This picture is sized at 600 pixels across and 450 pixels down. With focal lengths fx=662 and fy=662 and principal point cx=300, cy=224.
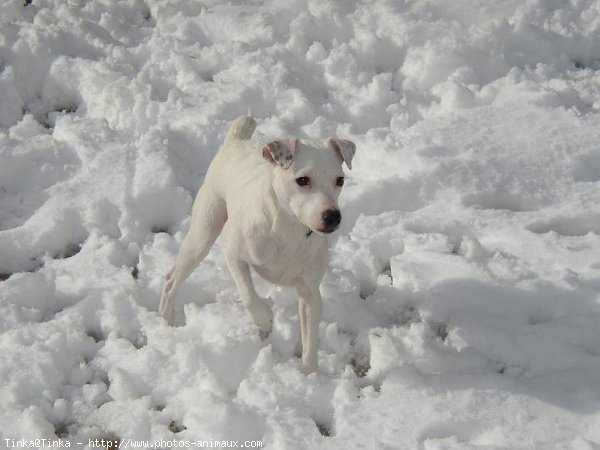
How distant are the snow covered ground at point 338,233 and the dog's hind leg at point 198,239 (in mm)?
132

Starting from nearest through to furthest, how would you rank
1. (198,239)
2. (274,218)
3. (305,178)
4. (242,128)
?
1. (305,178)
2. (274,218)
3. (198,239)
4. (242,128)

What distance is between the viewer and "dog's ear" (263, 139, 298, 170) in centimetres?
295

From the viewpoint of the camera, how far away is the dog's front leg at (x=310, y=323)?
3258 mm

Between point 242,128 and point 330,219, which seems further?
point 242,128

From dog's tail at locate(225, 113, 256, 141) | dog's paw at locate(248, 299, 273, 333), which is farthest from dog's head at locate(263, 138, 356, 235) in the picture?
dog's tail at locate(225, 113, 256, 141)

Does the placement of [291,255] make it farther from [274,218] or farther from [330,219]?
[330,219]

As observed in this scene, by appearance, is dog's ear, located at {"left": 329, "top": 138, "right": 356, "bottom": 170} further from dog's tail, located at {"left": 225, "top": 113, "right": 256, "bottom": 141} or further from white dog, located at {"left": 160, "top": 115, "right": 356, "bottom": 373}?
dog's tail, located at {"left": 225, "top": 113, "right": 256, "bottom": 141}

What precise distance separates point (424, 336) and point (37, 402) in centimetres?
195

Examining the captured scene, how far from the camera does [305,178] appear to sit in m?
2.93

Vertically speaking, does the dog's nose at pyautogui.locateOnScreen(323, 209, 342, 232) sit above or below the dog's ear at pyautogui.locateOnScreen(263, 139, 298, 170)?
below

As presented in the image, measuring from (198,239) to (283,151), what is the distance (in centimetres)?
88

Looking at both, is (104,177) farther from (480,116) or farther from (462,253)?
(480,116)

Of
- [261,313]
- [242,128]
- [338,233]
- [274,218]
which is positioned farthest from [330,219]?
[338,233]

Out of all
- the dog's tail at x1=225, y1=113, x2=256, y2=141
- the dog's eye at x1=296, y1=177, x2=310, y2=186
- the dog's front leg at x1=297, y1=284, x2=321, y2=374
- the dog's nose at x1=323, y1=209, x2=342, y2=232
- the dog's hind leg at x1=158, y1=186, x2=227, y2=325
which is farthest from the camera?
the dog's tail at x1=225, y1=113, x2=256, y2=141
